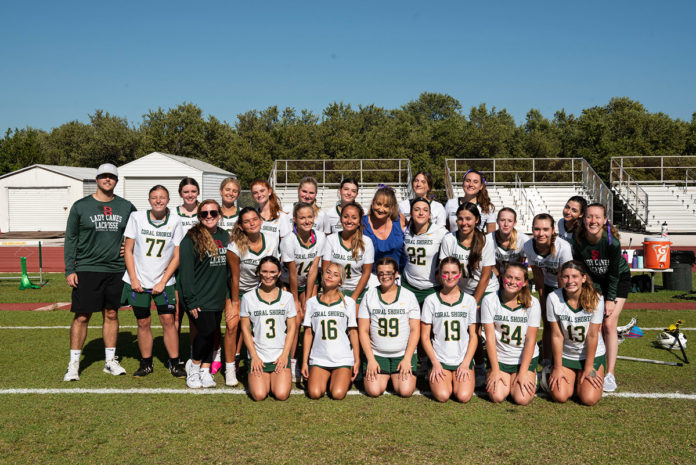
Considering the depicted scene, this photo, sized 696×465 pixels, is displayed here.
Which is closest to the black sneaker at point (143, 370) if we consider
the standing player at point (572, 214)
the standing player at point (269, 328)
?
the standing player at point (269, 328)

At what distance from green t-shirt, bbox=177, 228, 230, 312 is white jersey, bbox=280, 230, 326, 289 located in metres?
0.55

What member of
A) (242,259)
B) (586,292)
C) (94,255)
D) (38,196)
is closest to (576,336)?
(586,292)

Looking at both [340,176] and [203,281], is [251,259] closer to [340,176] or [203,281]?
[203,281]

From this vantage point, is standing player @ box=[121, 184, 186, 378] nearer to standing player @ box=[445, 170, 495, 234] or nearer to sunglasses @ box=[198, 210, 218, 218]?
sunglasses @ box=[198, 210, 218, 218]

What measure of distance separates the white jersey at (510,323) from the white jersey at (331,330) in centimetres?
116

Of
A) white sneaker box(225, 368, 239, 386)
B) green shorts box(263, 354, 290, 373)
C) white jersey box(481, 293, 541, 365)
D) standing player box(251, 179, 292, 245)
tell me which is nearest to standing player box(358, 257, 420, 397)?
white jersey box(481, 293, 541, 365)

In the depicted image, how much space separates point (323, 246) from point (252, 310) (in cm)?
89

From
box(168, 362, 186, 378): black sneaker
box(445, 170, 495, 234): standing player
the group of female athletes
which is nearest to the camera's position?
the group of female athletes

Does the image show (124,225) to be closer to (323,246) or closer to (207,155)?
(323,246)

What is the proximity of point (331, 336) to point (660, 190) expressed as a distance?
24093mm

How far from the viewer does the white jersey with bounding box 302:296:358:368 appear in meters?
4.77

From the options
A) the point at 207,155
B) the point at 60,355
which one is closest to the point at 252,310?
the point at 60,355

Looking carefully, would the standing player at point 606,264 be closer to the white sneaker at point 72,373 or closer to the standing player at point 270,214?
the standing player at point 270,214

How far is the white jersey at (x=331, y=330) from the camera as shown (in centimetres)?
477
